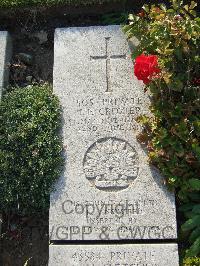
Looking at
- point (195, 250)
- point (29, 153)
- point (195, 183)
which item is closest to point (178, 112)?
point (195, 183)

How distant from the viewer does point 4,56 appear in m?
5.57

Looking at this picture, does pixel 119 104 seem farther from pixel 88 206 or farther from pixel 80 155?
pixel 88 206

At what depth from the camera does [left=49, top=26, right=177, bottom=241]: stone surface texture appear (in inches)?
188

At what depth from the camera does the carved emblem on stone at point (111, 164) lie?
4.91 m

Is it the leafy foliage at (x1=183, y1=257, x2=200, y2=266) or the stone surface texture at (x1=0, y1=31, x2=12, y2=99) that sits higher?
the stone surface texture at (x1=0, y1=31, x2=12, y2=99)

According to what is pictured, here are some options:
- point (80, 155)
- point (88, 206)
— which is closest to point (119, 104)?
point (80, 155)

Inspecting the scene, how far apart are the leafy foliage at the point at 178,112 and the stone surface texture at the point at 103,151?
169 mm

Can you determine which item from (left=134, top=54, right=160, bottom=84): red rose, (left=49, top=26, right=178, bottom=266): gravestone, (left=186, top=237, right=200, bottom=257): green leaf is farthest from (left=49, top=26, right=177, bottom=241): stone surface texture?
(left=134, top=54, right=160, bottom=84): red rose

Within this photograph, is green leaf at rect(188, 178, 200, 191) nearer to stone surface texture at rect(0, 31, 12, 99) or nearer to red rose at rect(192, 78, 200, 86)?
red rose at rect(192, 78, 200, 86)

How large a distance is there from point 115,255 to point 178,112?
59.0 inches

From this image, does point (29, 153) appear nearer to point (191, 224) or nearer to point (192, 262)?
point (191, 224)

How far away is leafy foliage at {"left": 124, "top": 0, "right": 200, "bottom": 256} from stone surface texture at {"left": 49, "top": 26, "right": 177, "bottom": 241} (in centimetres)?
17

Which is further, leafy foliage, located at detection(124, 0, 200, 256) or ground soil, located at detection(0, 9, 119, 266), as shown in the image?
ground soil, located at detection(0, 9, 119, 266)

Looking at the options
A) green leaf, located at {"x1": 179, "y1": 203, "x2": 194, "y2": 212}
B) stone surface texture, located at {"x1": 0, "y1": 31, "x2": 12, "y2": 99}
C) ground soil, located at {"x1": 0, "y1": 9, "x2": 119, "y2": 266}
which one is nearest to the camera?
green leaf, located at {"x1": 179, "y1": 203, "x2": 194, "y2": 212}
